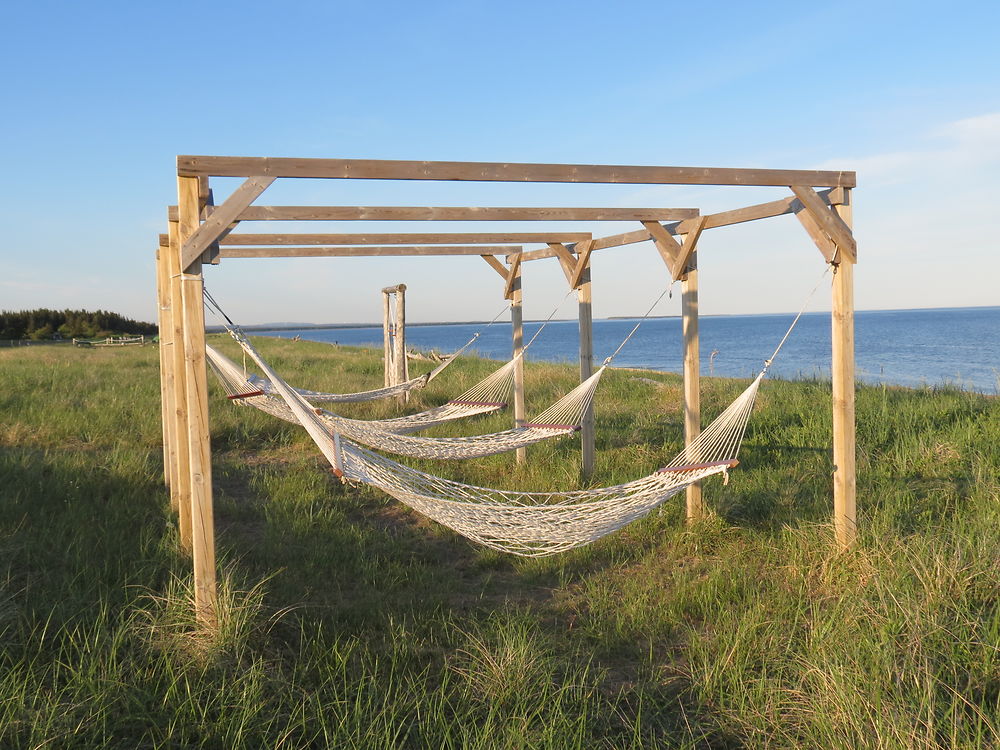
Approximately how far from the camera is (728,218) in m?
3.69

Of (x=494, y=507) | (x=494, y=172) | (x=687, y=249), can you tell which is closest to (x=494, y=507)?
(x=494, y=507)

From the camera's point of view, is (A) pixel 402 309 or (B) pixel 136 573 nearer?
(B) pixel 136 573

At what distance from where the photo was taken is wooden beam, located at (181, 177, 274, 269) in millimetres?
2533

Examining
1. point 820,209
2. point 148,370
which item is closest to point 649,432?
point 820,209

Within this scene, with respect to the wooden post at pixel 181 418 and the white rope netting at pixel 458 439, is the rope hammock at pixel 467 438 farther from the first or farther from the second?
the wooden post at pixel 181 418

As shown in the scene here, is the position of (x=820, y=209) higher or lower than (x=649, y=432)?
higher

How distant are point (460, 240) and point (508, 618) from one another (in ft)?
9.53

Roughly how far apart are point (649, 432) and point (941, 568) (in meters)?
3.40

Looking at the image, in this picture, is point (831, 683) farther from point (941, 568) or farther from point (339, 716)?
point (339, 716)

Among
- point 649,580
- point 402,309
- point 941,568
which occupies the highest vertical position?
point 402,309

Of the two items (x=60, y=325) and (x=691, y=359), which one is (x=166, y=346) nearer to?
(x=691, y=359)

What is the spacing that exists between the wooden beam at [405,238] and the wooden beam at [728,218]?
0.18 meters

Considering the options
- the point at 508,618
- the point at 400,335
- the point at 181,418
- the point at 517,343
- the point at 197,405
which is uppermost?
the point at 400,335

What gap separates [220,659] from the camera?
2193mm
